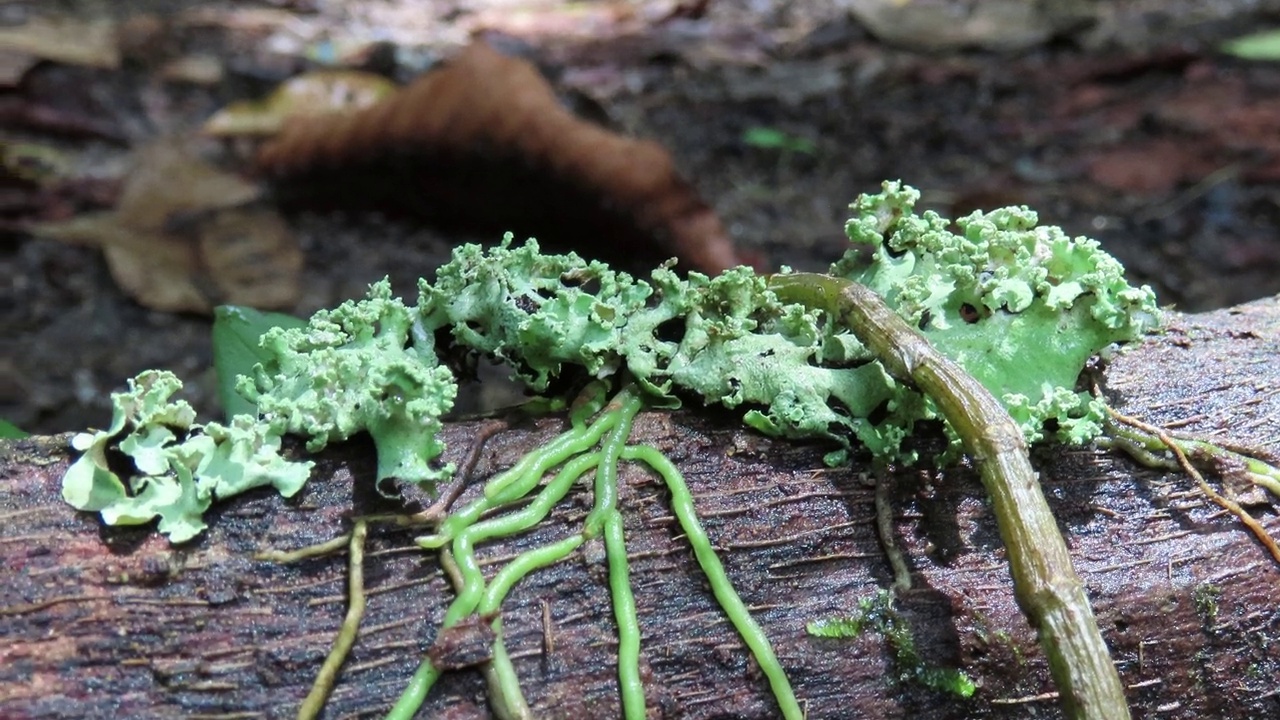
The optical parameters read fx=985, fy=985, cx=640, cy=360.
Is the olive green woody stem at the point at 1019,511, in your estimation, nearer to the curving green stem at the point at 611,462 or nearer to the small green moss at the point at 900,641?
the small green moss at the point at 900,641

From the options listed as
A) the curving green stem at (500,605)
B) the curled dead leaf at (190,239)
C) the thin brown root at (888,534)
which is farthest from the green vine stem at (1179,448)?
the curled dead leaf at (190,239)

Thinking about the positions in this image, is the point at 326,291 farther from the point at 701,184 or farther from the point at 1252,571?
the point at 1252,571

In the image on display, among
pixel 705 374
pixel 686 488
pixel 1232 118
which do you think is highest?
pixel 1232 118

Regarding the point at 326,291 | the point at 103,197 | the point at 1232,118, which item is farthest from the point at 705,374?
the point at 1232,118

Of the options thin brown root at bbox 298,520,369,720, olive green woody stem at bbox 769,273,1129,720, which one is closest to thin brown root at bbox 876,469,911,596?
olive green woody stem at bbox 769,273,1129,720

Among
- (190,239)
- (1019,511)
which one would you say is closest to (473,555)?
(1019,511)

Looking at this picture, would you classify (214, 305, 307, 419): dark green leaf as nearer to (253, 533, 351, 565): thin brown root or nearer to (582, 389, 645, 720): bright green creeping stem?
(253, 533, 351, 565): thin brown root
